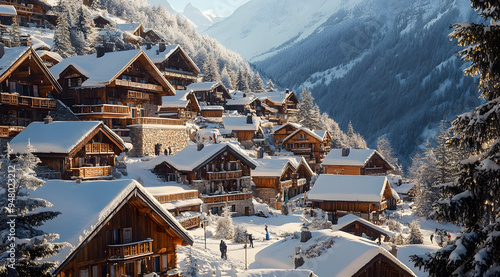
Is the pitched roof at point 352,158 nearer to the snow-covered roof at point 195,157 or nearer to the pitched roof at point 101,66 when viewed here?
the snow-covered roof at point 195,157

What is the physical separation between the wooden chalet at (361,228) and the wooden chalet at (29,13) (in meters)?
59.4

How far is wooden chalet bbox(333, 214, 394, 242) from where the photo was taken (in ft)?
129

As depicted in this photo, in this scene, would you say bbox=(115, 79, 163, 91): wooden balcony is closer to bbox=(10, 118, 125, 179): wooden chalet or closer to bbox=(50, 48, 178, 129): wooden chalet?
bbox=(50, 48, 178, 129): wooden chalet

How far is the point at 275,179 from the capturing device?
5472 centimetres

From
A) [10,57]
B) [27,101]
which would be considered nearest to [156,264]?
[27,101]

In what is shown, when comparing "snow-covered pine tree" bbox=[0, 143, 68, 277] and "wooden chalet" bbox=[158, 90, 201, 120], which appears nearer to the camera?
"snow-covered pine tree" bbox=[0, 143, 68, 277]

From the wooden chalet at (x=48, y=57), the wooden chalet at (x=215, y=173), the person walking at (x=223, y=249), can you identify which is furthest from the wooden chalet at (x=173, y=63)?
the person walking at (x=223, y=249)

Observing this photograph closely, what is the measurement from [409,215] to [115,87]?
40.4 m

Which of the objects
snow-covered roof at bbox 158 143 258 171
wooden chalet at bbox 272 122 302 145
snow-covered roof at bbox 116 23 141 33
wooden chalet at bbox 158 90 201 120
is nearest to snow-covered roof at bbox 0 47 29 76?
snow-covered roof at bbox 158 143 258 171

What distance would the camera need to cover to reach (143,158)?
45781 millimetres

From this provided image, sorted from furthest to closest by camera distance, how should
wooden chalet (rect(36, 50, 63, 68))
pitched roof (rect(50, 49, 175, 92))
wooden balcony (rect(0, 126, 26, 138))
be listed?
wooden chalet (rect(36, 50, 63, 68)) < pitched roof (rect(50, 49, 175, 92)) < wooden balcony (rect(0, 126, 26, 138))

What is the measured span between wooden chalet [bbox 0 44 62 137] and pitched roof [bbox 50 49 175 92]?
4.88 metres

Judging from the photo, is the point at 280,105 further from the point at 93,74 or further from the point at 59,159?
the point at 59,159

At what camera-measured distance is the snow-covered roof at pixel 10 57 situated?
34406mm
